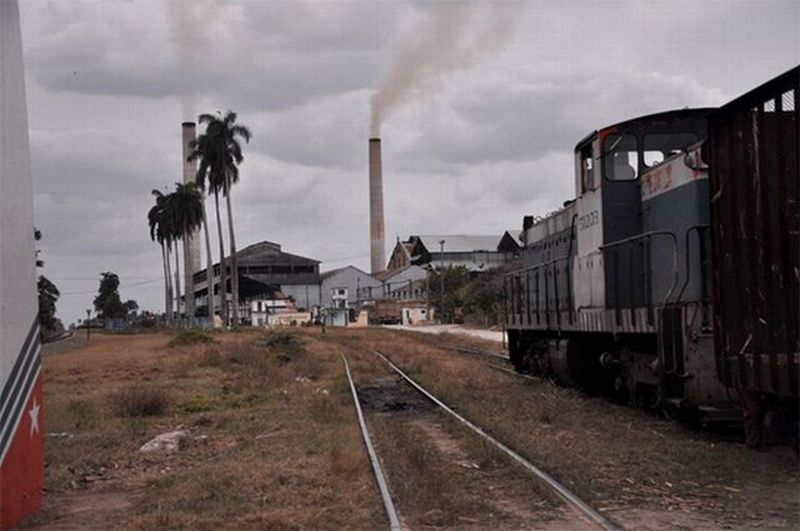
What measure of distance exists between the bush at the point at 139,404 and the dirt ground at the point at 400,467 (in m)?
0.07

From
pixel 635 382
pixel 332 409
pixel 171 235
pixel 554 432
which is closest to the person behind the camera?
pixel 554 432

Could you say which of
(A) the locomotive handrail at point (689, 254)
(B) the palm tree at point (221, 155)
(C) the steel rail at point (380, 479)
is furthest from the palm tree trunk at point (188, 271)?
(A) the locomotive handrail at point (689, 254)

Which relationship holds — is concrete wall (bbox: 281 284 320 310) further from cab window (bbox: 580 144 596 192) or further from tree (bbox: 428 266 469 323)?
cab window (bbox: 580 144 596 192)

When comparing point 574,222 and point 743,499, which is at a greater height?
point 574,222

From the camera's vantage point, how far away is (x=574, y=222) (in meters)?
15.2

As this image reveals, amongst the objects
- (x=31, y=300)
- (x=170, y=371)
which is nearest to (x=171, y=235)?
(x=170, y=371)

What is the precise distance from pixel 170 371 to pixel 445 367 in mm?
8498

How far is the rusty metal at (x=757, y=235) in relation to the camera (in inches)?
283

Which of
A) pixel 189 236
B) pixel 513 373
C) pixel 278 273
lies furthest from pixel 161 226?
pixel 513 373

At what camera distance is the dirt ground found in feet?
22.8

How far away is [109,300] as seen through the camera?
129 m

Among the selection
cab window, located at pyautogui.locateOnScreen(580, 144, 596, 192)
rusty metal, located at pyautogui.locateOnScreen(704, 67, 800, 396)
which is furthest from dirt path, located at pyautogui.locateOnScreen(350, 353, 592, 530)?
cab window, located at pyautogui.locateOnScreen(580, 144, 596, 192)

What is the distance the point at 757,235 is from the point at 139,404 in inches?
435

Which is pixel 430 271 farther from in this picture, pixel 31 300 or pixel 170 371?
pixel 31 300
